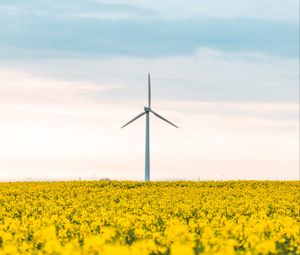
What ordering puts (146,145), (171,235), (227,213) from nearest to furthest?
(171,235), (227,213), (146,145)

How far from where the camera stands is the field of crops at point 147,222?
1249cm

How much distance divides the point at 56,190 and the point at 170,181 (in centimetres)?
1188

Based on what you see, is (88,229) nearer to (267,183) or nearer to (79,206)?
(79,206)

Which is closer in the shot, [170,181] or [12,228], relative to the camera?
[12,228]

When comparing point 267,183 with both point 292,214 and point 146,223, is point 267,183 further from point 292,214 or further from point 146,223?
point 146,223

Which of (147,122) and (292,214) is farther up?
(147,122)

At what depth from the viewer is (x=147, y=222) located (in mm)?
19766

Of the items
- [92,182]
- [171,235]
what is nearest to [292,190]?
[92,182]

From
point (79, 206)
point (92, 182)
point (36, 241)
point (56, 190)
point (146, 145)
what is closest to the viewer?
point (36, 241)

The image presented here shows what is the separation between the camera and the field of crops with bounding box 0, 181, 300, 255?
12491 millimetres

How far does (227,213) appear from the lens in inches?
1093

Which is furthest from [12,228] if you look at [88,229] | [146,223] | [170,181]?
[170,181]

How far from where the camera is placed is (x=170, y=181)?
2116 inches

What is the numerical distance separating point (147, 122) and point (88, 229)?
151 ft
